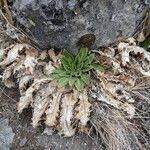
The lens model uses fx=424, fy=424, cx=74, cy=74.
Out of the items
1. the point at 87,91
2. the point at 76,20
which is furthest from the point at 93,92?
the point at 76,20

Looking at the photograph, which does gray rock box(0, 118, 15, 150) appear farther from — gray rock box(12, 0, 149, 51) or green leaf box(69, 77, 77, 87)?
gray rock box(12, 0, 149, 51)

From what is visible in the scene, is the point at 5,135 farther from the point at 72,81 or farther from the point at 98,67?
the point at 98,67

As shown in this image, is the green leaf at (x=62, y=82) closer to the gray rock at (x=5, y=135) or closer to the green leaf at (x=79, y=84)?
the green leaf at (x=79, y=84)

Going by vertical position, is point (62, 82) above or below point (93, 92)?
above

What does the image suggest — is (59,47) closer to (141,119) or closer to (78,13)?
(78,13)

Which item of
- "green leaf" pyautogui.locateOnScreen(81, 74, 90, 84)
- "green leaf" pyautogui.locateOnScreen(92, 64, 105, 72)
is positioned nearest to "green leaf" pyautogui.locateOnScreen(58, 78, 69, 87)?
"green leaf" pyautogui.locateOnScreen(81, 74, 90, 84)

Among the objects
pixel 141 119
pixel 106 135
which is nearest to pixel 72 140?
pixel 106 135
